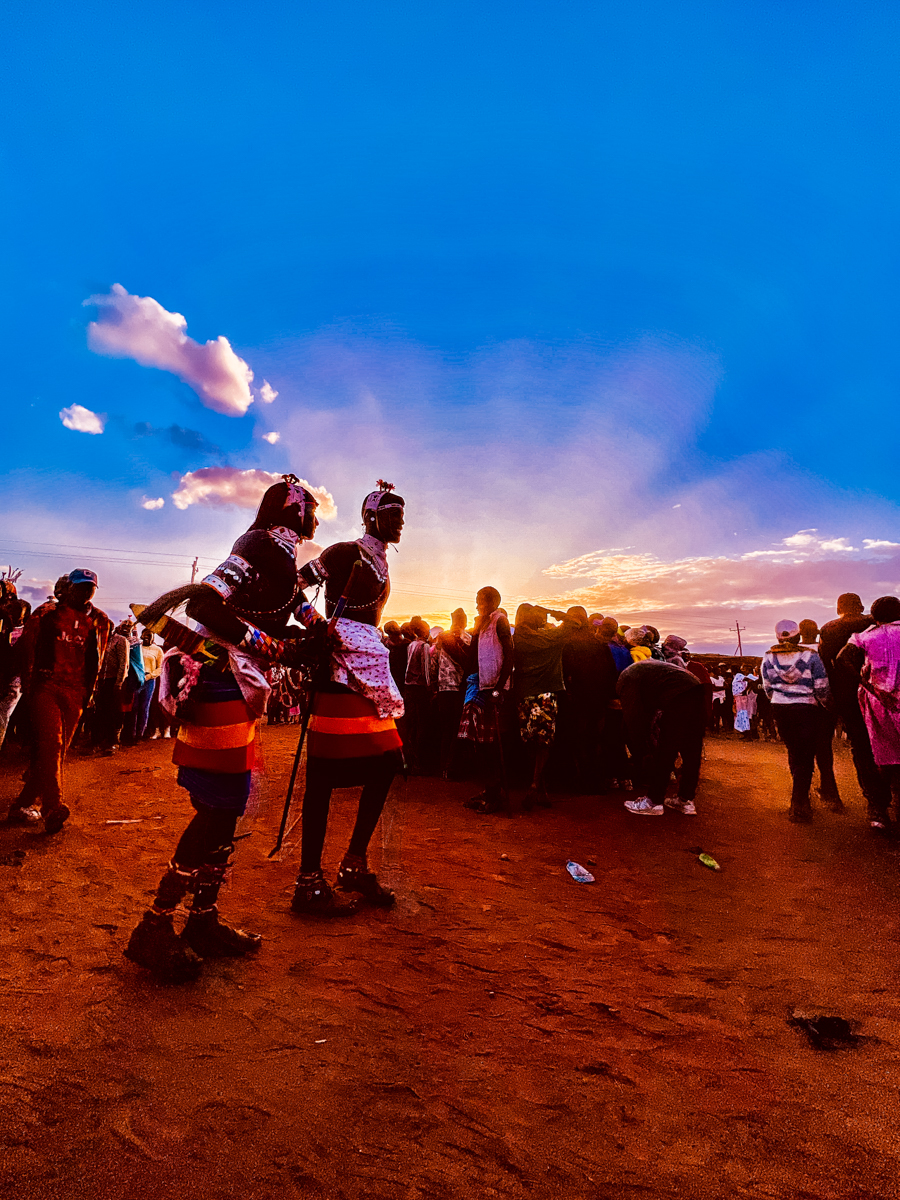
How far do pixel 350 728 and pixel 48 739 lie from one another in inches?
125

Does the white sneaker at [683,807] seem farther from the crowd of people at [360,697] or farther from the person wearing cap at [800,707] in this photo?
the person wearing cap at [800,707]

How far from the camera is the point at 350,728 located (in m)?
3.41

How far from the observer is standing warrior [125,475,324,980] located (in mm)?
2688

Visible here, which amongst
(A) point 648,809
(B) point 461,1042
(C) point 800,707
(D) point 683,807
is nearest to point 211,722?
(B) point 461,1042

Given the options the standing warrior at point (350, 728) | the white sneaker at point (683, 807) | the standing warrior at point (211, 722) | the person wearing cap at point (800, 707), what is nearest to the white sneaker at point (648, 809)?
the white sneaker at point (683, 807)

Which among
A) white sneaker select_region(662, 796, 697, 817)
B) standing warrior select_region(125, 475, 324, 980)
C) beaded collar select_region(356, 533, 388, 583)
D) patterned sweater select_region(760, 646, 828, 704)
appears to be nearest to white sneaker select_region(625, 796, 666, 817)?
white sneaker select_region(662, 796, 697, 817)

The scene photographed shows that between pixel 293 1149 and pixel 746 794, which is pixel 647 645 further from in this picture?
pixel 293 1149

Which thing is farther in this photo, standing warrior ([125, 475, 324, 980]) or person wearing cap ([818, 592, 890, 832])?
person wearing cap ([818, 592, 890, 832])

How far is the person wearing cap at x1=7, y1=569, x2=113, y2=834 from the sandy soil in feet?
2.46

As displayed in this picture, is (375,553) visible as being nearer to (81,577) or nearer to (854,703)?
(81,577)

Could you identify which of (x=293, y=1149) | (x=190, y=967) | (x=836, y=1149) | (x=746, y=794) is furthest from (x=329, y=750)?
(x=746, y=794)

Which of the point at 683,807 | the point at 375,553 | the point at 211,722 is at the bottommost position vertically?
the point at 683,807

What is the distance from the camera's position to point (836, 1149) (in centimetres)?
174

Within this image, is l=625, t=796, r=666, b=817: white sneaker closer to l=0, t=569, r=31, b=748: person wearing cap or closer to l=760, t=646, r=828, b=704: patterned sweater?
l=760, t=646, r=828, b=704: patterned sweater
